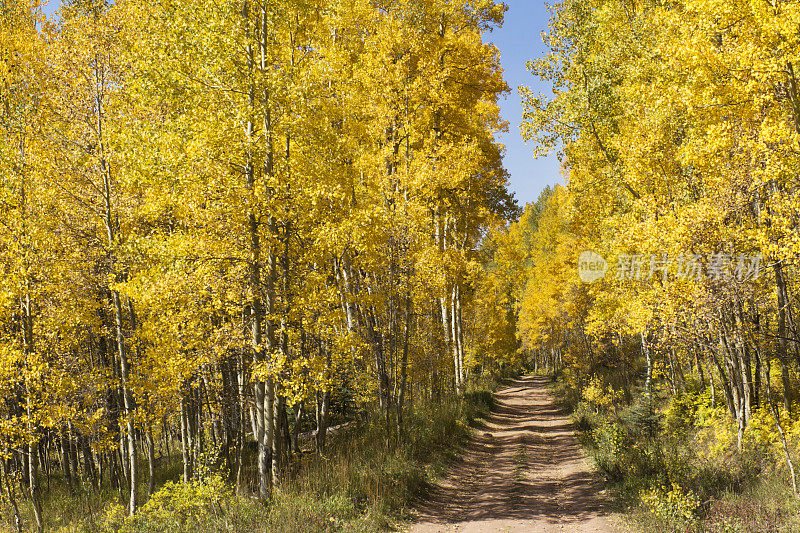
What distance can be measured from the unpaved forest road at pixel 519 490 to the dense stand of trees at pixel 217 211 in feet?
7.39

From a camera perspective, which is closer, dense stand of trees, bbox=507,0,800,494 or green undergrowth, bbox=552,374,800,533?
green undergrowth, bbox=552,374,800,533

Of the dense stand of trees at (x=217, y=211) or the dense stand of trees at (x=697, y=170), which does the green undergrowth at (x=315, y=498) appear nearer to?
the dense stand of trees at (x=217, y=211)

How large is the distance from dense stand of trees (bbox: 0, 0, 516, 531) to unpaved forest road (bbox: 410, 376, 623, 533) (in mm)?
2252

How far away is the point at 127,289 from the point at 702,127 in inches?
453

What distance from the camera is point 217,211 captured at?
315 inches

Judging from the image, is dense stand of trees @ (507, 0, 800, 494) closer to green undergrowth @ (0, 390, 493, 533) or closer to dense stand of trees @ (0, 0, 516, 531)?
dense stand of trees @ (0, 0, 516, 531)

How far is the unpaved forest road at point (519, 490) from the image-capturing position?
814cm

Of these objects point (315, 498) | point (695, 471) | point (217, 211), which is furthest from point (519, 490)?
point (217, 211)

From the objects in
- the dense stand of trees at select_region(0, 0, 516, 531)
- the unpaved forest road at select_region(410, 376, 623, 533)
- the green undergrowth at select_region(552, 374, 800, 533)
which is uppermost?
the dense stand of trees at select_region(0, 0, 516, 531)

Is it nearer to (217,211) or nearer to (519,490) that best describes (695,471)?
(519,490)

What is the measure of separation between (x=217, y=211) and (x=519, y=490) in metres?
8.01

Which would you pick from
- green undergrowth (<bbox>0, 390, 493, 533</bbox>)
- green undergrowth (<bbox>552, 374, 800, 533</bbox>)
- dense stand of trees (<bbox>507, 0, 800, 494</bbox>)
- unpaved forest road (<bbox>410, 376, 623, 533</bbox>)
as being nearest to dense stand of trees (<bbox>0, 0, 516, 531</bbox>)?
green undergrowth (<bbox>0, 390, 493, 533</bbox>)

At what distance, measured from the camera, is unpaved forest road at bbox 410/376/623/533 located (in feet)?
26.7

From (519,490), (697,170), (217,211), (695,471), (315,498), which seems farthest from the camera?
(519,490)
